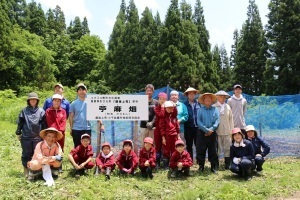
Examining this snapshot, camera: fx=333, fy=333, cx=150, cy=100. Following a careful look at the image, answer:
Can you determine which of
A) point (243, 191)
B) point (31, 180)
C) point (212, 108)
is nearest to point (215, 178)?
point (243, 191)

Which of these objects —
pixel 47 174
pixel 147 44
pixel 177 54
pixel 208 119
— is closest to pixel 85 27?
pixel 147 44

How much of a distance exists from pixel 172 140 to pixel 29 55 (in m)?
22.7

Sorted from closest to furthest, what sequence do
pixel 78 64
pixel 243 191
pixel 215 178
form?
1. pixel 243 191
2. pixel 215 178
3. pixel 78 64

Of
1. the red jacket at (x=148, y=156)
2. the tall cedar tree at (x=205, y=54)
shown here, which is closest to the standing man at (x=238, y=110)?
the red jacket at (x=148, y=156)

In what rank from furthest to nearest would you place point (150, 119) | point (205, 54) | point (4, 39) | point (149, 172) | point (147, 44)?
point (147, 44)
point (205, 54)
point (4, 39)
point (150, 119)
point (149, 172)

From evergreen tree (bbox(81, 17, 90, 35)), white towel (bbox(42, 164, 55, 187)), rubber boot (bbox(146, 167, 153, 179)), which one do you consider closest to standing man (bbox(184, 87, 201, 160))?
rubber boot (bbox(146, 167, 153, 179))

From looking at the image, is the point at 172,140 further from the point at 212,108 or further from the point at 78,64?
the point at 78,64

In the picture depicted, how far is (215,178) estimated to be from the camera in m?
6.25

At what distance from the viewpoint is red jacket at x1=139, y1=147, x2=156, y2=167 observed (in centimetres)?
611

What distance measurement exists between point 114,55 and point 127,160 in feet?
81.8

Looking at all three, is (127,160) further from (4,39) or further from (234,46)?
(234,46)

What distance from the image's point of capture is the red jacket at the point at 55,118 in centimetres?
624

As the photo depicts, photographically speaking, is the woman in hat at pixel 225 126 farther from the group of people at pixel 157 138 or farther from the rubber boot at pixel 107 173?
the rubber boot at pixel 107 173

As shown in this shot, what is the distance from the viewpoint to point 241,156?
6.32 meters
